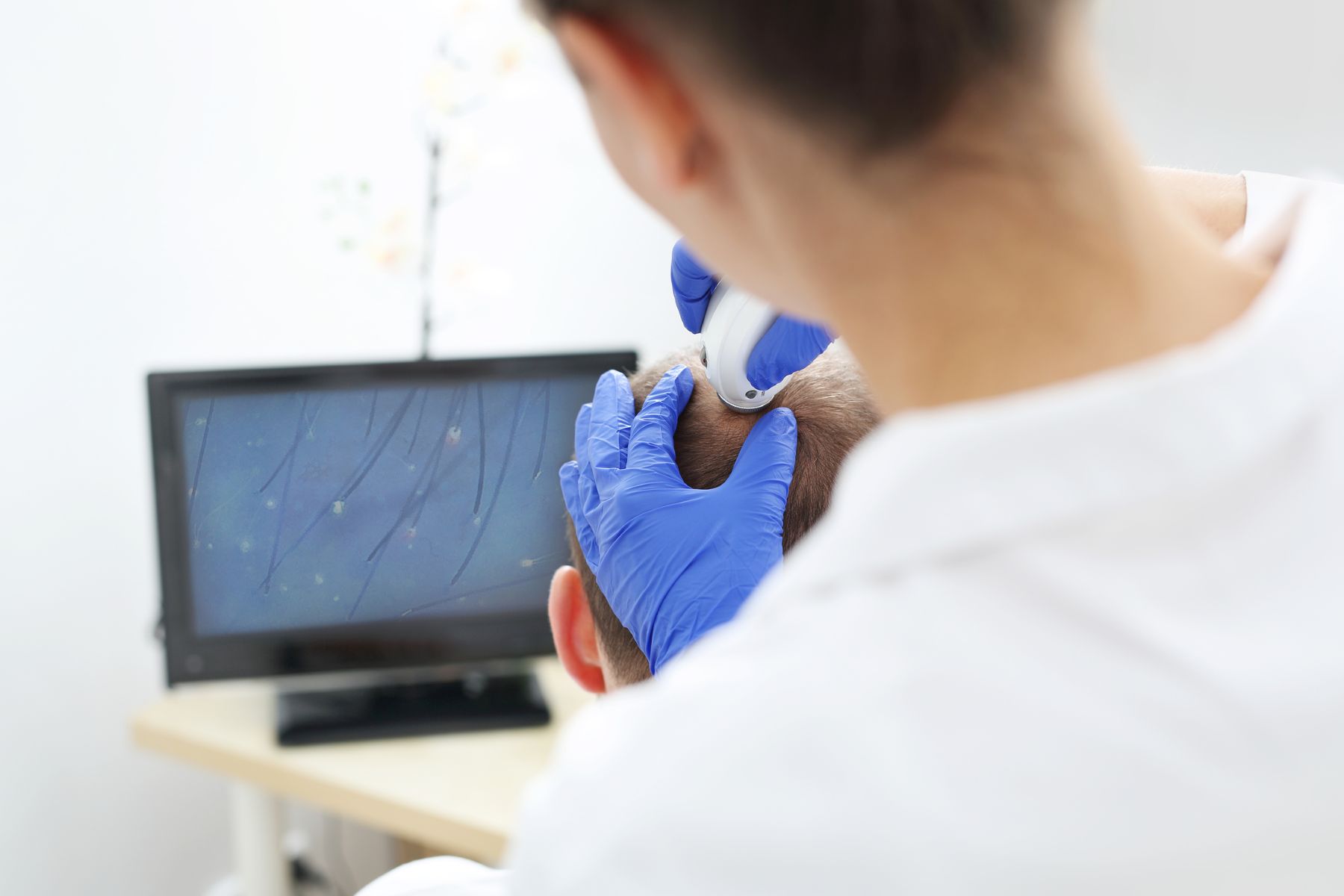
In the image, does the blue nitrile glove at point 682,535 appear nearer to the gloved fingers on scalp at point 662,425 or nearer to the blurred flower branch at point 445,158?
the gloved fingers on scalp at point 662,425

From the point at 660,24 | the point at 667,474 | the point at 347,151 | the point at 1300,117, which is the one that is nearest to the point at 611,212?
the point at 347,151

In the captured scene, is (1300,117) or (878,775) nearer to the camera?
(878,775)

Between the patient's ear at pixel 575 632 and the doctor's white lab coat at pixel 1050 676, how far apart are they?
1.67 feet

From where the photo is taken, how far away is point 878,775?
14.7 inches

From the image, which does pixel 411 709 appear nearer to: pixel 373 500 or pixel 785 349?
pixel 373 500

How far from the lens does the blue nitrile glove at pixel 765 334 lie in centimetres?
74

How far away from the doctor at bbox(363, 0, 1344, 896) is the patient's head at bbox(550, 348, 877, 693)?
40cm

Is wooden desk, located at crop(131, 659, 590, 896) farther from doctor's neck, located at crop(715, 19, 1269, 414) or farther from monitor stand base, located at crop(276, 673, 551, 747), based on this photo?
doctor's neck, located at crop(715, 19, 1269, 414)

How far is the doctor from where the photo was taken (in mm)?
372

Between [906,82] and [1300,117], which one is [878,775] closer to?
[906,82]

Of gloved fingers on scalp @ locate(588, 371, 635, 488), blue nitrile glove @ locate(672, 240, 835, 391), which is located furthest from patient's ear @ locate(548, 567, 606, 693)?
blue nitrile glove @ locate(672, 240, 835, 391)

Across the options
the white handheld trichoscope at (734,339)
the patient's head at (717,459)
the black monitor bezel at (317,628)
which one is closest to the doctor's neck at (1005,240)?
the white handheld trichoscope at (734,339)

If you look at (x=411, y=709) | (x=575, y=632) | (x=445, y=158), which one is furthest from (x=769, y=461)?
(x=445, y=158)

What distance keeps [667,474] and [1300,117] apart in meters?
1.01
